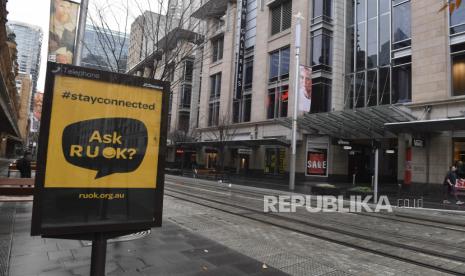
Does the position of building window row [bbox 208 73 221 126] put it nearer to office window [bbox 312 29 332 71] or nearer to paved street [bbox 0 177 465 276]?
office window [bbox 312 29 332 71]

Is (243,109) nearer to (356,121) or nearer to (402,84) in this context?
(356,121)

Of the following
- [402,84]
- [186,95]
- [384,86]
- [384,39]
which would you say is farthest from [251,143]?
[186,95]

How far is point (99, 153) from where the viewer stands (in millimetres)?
3318

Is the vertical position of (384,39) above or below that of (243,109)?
above

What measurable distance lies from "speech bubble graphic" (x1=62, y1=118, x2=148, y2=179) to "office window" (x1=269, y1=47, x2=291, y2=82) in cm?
3383

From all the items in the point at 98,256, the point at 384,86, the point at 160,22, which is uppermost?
the point at 384,86

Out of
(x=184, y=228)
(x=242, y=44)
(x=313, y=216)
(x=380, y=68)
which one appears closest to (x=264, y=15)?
(x=242, y=44)

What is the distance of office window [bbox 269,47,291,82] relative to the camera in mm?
36594

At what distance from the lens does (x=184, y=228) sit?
9.52m

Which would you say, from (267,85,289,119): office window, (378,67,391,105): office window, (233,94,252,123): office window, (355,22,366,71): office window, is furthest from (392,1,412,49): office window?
(233,94,252,123): office window

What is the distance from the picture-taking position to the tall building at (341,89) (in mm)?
22688

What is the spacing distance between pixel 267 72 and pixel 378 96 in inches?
513

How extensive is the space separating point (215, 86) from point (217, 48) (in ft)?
16.2

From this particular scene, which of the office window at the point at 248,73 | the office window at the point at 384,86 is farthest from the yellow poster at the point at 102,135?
the office window at the point at 248,73
